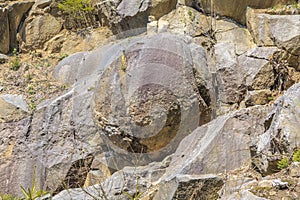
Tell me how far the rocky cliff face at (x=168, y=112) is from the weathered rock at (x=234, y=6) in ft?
0.10

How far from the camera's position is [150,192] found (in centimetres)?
603

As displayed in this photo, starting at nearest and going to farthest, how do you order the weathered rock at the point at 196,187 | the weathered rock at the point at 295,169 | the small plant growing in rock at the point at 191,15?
the weathered rock at the point at 295,169
the weathered rock at the point at 196,187
the small plant growing in rock at the point at 191,15

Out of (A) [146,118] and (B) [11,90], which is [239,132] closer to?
(A) [146,118]

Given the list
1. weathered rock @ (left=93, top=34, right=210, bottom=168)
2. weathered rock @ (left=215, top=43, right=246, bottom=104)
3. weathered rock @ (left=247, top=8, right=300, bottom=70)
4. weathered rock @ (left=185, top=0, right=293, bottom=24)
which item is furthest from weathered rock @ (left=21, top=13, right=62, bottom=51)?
weathered rock @ (left=247, top=8, right=300, bottom=70)

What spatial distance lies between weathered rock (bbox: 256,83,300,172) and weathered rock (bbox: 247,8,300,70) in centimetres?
287

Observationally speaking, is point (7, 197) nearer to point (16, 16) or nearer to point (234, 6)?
point (234, 6)

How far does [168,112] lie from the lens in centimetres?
698

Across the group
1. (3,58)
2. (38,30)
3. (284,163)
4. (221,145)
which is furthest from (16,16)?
(284,163)

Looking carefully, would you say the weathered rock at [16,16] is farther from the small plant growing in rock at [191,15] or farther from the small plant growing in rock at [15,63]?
the small plant growing in rock at [191,15]

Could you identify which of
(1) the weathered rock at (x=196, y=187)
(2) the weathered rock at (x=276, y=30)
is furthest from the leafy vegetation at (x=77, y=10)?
(1) the weathered rock at (x=196, y=187)

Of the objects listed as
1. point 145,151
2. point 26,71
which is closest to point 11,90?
point 26,71

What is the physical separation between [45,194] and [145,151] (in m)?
1.78

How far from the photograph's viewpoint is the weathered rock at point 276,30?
813 centimetres

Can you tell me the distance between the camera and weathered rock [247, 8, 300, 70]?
813cm
